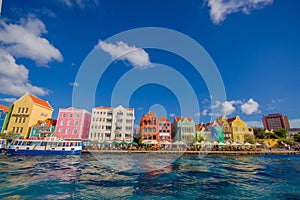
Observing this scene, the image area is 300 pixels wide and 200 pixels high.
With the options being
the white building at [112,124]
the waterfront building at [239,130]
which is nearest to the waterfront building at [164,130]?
the white building at [112,124]

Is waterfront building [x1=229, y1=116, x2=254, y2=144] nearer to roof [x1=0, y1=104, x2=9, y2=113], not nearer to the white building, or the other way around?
the white building

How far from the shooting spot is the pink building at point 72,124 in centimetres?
3878

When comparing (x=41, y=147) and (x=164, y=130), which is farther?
(x=164, y=130)

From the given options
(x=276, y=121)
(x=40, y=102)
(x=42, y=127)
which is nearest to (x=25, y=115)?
(x=42, y=127)

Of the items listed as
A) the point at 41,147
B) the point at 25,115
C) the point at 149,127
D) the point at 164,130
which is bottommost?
the point at 41,147

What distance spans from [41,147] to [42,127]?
1694 cm

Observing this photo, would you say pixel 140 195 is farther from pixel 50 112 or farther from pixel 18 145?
pixel 50 112

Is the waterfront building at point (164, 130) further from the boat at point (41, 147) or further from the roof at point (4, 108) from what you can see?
the roof at point (4, 108)

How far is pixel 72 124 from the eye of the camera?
39.5 m

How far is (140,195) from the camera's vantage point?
611 cm

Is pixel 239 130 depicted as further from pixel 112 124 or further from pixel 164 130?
pixel 112 124

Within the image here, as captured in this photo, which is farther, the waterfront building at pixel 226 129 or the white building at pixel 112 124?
the waterfront building at pixel 226 129

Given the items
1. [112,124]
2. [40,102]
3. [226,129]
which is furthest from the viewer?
[226,129]

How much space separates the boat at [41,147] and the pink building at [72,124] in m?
13.5
